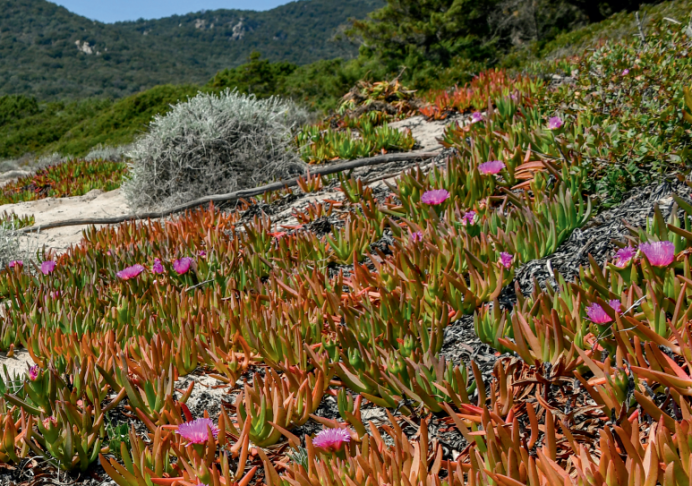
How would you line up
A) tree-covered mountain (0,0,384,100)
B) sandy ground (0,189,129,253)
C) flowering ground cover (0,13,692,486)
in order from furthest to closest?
tree-covered mountain (0,0,384,100) < sandy ground (0,189,129,253) < flowering ground cover (0,13,692,486)

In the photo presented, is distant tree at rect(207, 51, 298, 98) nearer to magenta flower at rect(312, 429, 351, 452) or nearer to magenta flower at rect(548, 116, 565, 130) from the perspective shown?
magenta flower at rect(548, 116, 565, 130)

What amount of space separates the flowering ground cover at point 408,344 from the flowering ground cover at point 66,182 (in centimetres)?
539

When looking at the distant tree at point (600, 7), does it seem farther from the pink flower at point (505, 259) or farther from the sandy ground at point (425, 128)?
the pink flower at point (505, 259)

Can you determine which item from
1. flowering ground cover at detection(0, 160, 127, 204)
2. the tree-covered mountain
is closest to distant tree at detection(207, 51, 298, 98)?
flowering ground cover at detection(0, 160, 127, 204)

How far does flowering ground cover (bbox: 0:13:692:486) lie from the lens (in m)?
1.41

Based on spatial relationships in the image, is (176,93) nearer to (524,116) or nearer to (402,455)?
(524,116)

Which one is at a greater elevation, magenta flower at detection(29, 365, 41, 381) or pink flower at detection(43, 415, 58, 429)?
magenta flower at detection(29, 365, 41, 381)

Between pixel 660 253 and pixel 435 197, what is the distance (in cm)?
140

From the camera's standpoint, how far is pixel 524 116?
14.1ft

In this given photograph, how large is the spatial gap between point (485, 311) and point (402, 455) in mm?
737

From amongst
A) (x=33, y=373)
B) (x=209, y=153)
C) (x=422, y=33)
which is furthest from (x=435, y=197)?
(x=422, y=33)

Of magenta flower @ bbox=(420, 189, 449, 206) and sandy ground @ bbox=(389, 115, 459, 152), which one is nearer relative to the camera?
magenta flower @ bbox=(420, 189, 449, 206)

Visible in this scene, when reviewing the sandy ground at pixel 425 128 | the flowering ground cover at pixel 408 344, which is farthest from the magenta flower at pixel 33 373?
the sandy ground at pixel 425 128

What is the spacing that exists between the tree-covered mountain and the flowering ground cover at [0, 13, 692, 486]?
38276 millimetres
